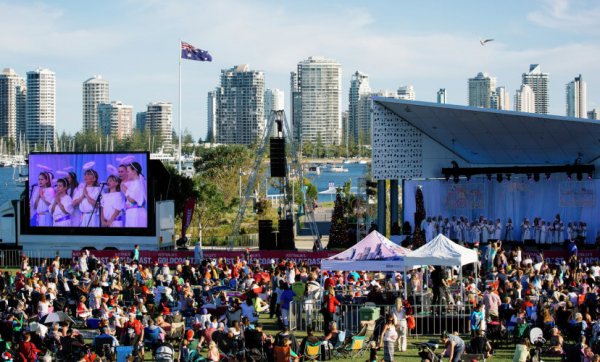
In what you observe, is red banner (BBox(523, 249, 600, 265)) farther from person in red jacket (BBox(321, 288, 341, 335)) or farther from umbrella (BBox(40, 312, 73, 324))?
umbrella (BBox(40, 312, 73, 324))

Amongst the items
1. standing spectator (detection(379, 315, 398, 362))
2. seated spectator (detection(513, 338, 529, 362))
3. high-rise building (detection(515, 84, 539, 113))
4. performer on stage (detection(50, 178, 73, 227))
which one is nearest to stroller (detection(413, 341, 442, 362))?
standing spectator (detection(379, 315, 398, 362))

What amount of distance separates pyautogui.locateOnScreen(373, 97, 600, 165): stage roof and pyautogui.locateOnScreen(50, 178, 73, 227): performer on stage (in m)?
10.8

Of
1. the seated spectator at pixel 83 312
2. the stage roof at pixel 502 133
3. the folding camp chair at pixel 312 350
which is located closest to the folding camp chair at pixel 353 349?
the folding camp chair at pixel 312 350

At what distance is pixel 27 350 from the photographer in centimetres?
1698

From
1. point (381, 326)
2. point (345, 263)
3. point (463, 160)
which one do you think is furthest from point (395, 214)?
point (381, 326)

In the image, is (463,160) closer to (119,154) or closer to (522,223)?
(522,223)

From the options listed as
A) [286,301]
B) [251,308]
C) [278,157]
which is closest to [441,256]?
[286,301]

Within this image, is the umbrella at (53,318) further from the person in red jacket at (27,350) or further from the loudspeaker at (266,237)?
the loudspeaker at (266,237)

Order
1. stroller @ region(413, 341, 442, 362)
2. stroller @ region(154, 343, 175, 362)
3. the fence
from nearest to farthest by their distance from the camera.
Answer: stroller @ region(413, 341, 442, 362) < stroller @ region(154, 343, 175, 362) < the fence

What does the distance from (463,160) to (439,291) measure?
17.0 m

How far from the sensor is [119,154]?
34.4m

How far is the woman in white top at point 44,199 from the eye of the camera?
115 feet

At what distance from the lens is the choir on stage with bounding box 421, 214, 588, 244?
35.3 m

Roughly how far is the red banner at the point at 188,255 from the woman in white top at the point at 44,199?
2105mm
